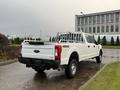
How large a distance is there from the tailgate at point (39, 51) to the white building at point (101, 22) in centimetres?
6959

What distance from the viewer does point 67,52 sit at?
29.9 ft

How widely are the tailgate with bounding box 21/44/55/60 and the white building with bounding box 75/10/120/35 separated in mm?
69590

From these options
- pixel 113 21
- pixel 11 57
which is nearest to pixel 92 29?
pixel 113 21

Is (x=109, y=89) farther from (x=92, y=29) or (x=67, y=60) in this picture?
(x=92, y=29)

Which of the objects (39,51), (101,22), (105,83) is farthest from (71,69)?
(101,22)

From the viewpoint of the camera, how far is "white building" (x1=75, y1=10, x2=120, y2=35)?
259 ft

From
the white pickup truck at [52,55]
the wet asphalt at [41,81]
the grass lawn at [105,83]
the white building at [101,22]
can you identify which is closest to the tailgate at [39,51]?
the white pickup truck at [52,55]

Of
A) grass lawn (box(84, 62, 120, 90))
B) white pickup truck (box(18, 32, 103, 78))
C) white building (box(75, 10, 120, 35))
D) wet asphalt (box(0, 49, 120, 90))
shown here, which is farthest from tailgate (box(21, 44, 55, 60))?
white building (box(75, 10, 120, 35))

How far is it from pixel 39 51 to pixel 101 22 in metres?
77.0

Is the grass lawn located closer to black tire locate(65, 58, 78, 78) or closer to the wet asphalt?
the wet asphalt

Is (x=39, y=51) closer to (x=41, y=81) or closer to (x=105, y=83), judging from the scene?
(x=41, y=81)

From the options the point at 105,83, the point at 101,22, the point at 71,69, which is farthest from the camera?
the point at 101,22

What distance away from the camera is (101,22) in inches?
3295

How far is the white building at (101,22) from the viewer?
259 feet
